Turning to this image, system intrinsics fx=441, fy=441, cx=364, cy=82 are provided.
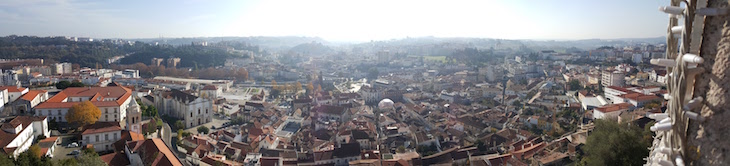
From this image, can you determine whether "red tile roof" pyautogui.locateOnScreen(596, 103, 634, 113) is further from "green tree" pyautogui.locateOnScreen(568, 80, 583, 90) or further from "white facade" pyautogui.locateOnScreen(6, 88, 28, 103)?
"white facade" pyautogui.locateOnScreen(6, 88, 28, 103)

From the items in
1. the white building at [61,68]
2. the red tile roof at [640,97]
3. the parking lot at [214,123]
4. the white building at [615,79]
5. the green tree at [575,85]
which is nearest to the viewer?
the red tile roof at [640,97]

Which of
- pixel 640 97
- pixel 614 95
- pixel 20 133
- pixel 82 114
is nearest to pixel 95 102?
pixel 82 114

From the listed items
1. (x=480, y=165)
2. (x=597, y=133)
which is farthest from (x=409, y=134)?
(x=597, y=133)

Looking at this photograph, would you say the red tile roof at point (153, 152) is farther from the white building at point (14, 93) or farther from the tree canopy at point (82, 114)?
the white building at point (14, 93)

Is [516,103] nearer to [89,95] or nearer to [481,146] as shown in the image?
[481,146]

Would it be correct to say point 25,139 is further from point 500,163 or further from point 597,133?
point 597,133

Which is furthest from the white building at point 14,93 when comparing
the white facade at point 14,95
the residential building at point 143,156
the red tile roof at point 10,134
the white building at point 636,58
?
the white building at point 636,58
